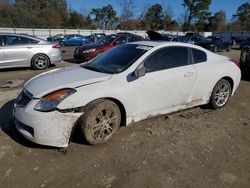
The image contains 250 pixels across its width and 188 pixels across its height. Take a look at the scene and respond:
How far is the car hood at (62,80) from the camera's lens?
11.2 ft

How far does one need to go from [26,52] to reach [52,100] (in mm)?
6549

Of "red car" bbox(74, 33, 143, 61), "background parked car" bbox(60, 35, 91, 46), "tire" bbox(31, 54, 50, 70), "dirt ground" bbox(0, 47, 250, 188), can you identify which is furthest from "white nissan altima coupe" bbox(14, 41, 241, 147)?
"background parked car" bbox(60, 35, 91, 46)

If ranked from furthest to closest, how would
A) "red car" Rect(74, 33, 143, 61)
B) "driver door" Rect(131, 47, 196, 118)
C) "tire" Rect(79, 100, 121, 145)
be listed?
"red car" Rect(74, 33, 143, 61) < "driver door" Rect(131, 47, 196, 118) < "tire" Rect(79, 100, 121, 145)

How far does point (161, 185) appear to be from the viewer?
279 centimetres

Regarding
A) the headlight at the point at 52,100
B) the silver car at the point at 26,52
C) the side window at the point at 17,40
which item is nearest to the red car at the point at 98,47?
the silver car at the point at 26,52

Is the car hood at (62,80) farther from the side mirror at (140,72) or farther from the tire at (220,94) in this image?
the tire at (220,94)

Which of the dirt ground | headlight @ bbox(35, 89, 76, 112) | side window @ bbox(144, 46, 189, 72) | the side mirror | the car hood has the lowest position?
the dirt ground

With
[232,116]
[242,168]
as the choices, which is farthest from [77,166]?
[232,116]

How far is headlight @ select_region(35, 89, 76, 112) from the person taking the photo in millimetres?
3230

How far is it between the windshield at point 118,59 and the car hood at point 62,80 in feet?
0.76

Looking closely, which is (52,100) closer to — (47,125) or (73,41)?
(47,125)

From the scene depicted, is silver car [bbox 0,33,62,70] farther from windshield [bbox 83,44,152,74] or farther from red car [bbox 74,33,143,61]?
windshield [bbox 83,44,152,74]

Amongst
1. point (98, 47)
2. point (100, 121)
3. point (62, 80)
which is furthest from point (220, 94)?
point (98, 47)

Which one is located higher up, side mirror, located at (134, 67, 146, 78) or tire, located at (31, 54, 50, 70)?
side mirror, located at (134, 67, 146, 78)
